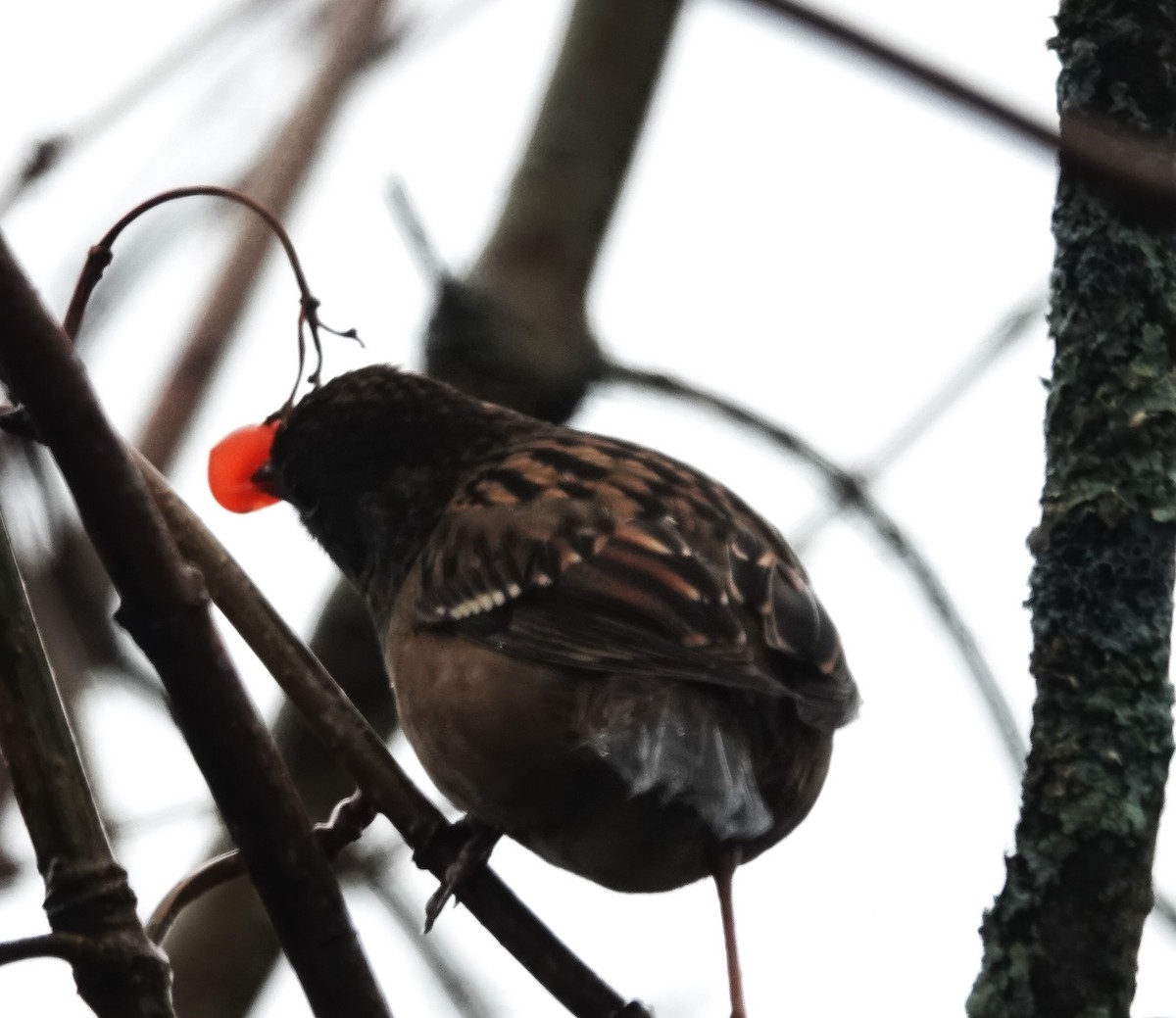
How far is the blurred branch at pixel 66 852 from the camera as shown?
166cm

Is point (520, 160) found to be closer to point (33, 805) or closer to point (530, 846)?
point (530, 846)

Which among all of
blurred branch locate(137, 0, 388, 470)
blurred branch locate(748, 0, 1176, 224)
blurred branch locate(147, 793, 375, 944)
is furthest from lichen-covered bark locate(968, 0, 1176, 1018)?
blurred branch locate(137, 0, 388, 470)

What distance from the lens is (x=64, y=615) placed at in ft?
8.91

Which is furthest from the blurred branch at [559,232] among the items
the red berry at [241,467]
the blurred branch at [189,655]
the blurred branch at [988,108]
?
the blurred branch at [988,108]

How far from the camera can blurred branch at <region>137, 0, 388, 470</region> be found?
265 cm

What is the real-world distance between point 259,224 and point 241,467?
78 cm

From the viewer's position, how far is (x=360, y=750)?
2.45 m

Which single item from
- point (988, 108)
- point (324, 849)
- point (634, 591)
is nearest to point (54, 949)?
point (324, 849)

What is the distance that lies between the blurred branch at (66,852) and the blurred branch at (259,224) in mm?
852

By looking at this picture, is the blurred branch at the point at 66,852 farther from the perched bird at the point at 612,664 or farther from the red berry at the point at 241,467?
the red berry at the point at 241,467

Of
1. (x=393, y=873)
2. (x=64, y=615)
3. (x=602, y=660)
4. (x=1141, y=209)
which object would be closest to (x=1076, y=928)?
(x=602, y=660)

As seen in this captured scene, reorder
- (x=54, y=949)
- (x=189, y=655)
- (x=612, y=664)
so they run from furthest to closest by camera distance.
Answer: (x=612, y=664)
(x=189, y=655)
(x=54, y=949)

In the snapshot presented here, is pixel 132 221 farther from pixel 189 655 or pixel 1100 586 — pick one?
pixel 1100 586

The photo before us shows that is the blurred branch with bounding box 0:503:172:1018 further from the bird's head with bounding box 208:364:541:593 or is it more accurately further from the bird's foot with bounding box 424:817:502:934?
the bird's head with bounding box 208:364:541:593
